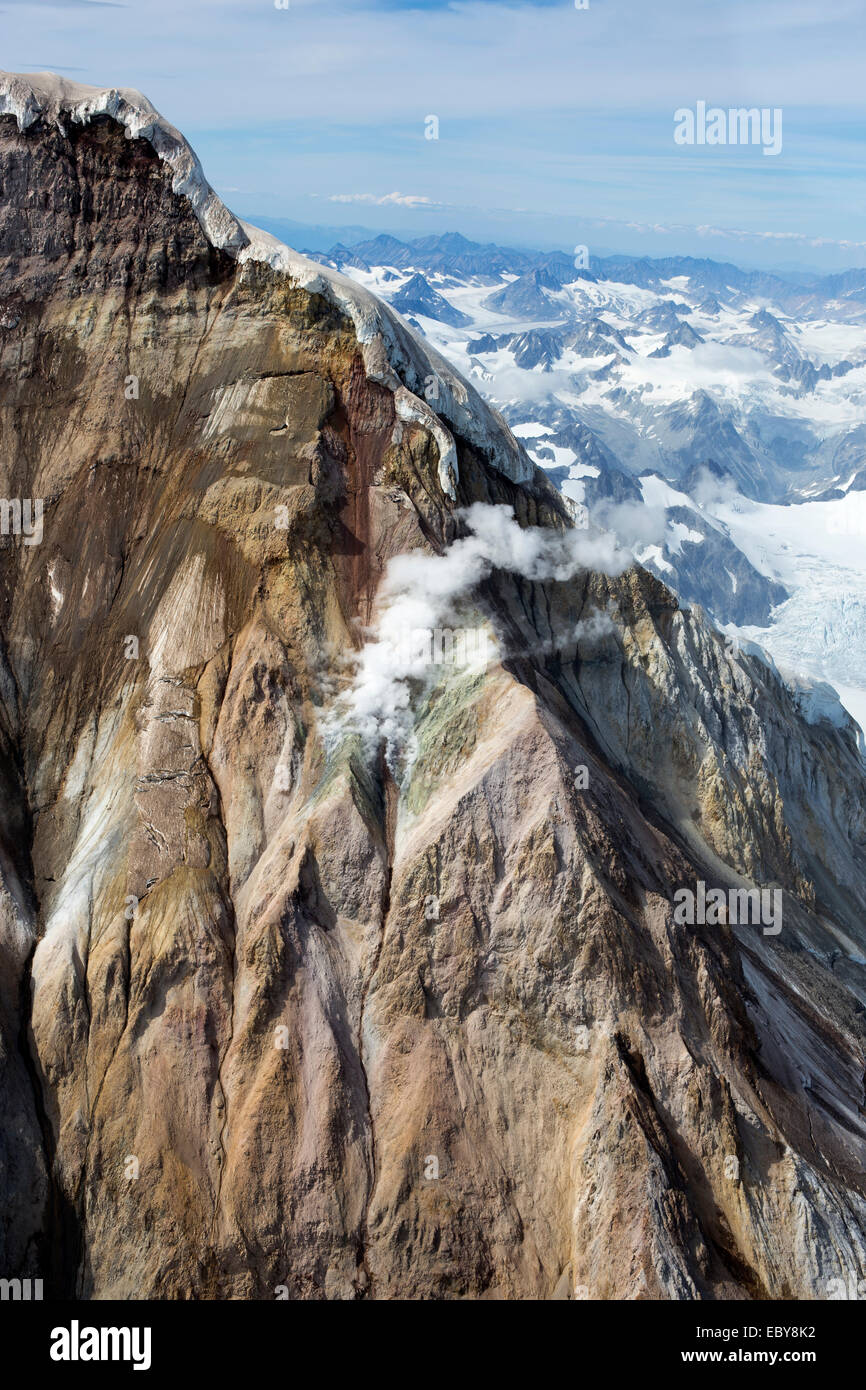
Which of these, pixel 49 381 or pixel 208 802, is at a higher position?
pixel 49 381

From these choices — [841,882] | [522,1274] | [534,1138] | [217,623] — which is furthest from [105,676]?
[841,882]

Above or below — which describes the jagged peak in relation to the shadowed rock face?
above

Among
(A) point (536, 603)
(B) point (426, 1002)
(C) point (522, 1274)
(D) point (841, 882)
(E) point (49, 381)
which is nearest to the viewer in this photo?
(C) point (522, 1274)

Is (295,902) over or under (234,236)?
under

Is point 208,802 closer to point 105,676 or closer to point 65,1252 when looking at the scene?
point 105,676

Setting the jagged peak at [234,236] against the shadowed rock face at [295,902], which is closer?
the shadowed rock face at [295,902]

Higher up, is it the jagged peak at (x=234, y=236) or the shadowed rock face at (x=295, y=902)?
the jagged peak at (x=234, y=236)

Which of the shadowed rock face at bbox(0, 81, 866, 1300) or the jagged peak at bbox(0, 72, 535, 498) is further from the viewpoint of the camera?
the jagged peak at bbox(0, 72, 535, 498)

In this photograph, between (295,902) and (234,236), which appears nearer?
(295,902)
